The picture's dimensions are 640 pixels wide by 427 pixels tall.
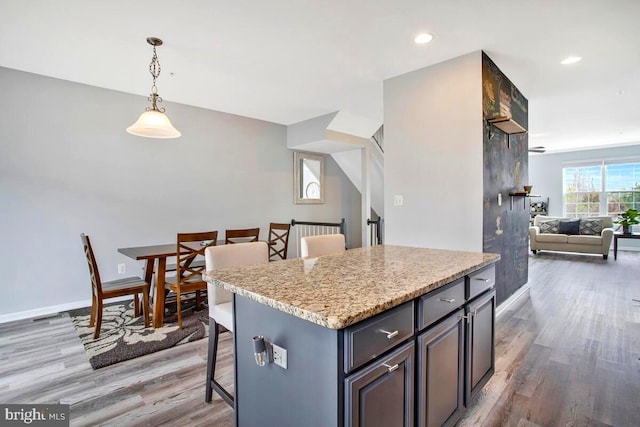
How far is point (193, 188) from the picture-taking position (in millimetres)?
4684

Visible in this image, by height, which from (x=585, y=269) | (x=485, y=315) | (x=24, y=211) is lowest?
(x=585, y=269)

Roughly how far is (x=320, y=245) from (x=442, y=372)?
1122 mm

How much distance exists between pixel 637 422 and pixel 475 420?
89cm

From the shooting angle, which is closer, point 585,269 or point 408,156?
point 408,156

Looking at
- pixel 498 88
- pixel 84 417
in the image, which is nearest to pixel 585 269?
pixel 498 88

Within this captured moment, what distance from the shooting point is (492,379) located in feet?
7.27

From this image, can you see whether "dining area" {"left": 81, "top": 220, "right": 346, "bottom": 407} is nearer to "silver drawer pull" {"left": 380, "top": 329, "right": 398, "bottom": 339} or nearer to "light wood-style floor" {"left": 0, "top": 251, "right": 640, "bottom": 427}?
"light wood-style floor" {"left": 0, "top": 251, "right": 640, "bottom": 427}

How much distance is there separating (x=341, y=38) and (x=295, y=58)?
584 mm

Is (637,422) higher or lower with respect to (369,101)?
lower

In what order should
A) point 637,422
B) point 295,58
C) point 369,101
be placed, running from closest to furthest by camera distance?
point 637,422 < point 295,58 < point 369,101

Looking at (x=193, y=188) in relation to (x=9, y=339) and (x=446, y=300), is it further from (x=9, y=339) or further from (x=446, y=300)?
(x=446, y=300)

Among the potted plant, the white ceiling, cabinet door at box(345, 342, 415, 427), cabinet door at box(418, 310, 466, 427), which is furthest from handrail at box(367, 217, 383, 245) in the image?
the potted plant

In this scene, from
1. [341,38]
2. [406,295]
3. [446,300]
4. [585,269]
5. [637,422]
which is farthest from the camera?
[585,269]

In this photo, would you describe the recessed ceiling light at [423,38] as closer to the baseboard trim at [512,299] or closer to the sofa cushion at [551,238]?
the baseboard trim at [512,299]
